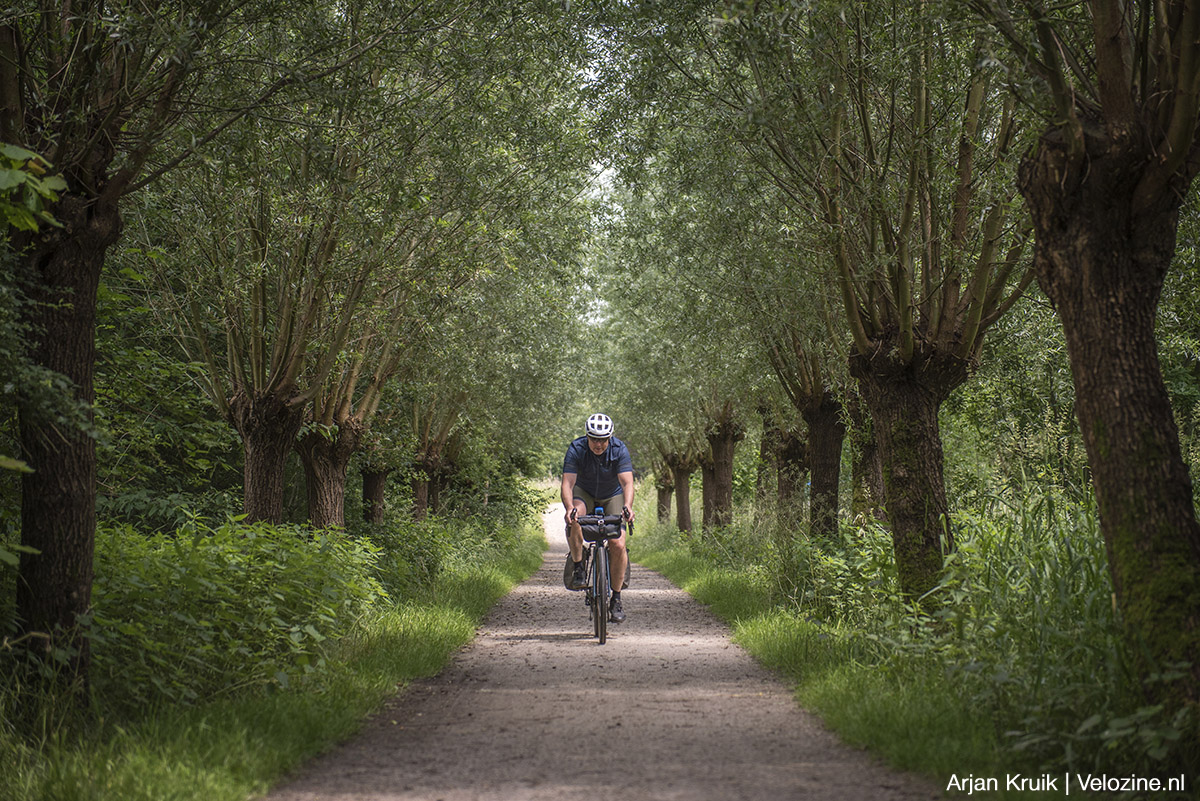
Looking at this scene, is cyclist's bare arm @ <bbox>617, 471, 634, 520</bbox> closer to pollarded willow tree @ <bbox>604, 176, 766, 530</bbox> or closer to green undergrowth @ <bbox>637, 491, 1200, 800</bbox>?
green undergrowth @ <bbox>637, 491, 1200, 800</bbox>

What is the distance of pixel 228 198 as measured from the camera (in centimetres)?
1056

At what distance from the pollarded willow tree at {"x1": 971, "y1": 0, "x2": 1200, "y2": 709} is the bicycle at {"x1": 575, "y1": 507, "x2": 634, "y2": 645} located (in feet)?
18.3

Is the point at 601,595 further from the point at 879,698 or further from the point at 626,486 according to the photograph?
the point at 879,698

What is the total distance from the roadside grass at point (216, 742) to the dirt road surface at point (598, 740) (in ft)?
0.48

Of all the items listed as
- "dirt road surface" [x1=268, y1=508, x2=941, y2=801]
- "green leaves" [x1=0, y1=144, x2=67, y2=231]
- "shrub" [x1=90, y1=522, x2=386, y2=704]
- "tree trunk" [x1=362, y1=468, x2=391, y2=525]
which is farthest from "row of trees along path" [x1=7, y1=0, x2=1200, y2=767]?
"tree trunk" [x1=362, y1=468, x2=391, y2=525]

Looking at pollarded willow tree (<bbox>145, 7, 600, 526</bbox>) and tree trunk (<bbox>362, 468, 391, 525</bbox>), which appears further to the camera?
tree trunk (<bbox>362, 468, 391, 525</bbox>)

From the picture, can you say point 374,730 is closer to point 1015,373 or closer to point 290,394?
point 290,394

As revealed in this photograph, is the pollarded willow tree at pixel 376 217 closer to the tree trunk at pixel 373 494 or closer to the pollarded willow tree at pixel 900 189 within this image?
the pollarded willow tree at pixel 900 189

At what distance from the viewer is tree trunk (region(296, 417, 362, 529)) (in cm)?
1400

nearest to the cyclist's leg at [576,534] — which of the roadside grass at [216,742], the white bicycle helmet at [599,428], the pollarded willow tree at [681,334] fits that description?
the white bicycle helmet at [599,428]

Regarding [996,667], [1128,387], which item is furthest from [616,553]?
[1128,387]

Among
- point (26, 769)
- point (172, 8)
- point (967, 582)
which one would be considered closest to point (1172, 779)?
point (967, 582)

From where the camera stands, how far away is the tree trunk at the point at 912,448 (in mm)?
8297

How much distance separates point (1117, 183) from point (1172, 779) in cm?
292
